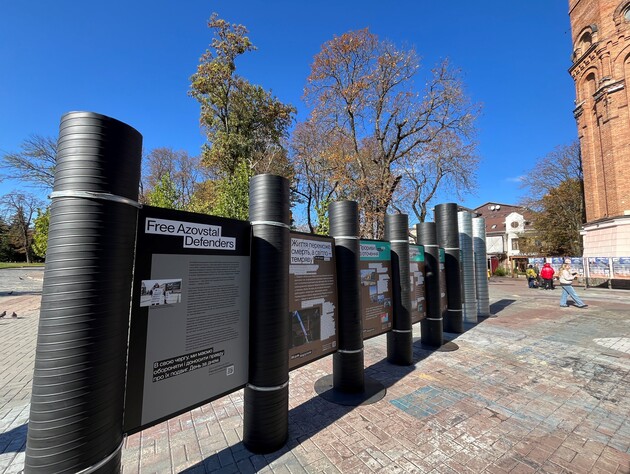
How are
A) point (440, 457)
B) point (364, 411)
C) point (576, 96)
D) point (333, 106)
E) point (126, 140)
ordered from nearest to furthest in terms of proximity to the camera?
1. point (126, 140)
2. point (440, 457)
3. point (364, 411)
4. point (333, 106)
5. point (576, 96)

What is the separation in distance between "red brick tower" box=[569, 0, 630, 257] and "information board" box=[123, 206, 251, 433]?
81.6ft

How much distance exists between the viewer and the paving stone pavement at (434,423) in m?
2.89

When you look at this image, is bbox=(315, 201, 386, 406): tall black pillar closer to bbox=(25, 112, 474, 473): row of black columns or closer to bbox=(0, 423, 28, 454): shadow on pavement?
bbox=(25, 112, 474, 473): row of black columns

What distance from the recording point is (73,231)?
5.66 feet

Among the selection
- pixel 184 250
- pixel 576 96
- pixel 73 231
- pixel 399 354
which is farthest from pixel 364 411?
pixel 576 96

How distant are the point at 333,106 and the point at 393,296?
14.9 metres

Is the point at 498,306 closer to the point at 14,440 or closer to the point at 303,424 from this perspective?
the point at 303,424

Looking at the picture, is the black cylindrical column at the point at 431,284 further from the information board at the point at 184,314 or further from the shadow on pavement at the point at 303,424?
the information board at the point at 184,314

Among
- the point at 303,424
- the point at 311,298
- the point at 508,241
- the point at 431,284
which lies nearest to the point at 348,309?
the point at 311,298

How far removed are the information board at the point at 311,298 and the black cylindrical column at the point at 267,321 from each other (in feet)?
1.54

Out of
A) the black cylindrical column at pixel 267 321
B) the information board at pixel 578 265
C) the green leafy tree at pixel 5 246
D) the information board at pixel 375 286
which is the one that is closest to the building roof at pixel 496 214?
the information board at pixel 578 265

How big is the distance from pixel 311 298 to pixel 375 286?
64.7 inches

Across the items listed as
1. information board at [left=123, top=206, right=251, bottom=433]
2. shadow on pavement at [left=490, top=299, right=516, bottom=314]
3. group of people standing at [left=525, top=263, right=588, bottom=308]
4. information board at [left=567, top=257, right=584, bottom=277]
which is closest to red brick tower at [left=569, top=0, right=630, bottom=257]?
information board at [left=567, top=257, right=584, bottom=277]

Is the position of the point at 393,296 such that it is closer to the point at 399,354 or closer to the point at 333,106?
the point at 399,354
